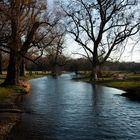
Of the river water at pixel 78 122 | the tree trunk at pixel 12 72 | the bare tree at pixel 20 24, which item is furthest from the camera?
the tree trunk at pixel 12 72

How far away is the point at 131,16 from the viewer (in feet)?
215

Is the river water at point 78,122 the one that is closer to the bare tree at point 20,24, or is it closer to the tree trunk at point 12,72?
the bare tree at point 20,24

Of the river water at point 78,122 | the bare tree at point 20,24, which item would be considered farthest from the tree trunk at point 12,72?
the river water at point 78,122

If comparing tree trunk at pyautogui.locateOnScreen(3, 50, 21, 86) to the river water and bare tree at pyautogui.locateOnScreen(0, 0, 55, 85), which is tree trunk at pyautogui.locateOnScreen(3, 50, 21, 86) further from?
the river water

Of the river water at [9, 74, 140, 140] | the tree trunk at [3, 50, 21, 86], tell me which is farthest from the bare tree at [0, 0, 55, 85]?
the river water at [9, 74, 140, 140]

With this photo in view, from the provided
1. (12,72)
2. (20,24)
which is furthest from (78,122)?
(12,72)

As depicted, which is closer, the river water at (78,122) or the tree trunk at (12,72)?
the river water at (78,122)

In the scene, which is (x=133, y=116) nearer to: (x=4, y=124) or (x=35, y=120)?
(x=35, y=120)

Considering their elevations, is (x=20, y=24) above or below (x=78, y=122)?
above

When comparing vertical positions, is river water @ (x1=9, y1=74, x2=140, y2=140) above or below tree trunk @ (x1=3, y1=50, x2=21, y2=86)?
Result: below

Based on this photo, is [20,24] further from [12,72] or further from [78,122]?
[78,122]

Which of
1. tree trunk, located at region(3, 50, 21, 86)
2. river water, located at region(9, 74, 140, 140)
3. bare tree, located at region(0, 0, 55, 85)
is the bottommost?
river water, located at region(9, 74, 140, 140)

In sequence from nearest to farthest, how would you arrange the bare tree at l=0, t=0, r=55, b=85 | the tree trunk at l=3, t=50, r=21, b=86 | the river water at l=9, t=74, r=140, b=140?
1. the river water at l=9, t=74, r=140, b=140
2. the bare tree at l=0, t=0, r=55, b=85
3. the tree trunk at l=3, t=50, r=21, b=86

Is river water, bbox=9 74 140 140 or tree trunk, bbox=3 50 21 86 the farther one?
tree trunk, bbox=3 50 21 86
